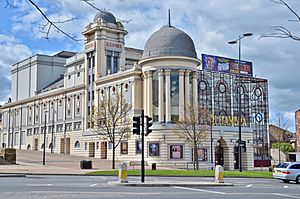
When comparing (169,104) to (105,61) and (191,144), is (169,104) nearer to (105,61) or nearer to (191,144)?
(191,144)

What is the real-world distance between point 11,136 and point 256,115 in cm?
5172

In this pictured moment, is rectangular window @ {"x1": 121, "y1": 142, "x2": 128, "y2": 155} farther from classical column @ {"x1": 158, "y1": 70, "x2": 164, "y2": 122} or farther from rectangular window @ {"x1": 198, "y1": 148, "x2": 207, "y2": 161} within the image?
rectangular window @ {"x1": 198, "y1": 148, "x2": 207, "y2": 161}

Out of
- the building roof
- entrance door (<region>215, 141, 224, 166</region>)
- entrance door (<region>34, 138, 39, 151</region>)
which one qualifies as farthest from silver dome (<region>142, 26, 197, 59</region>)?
entrance door (<region>34, 138, 39, 151</region>)

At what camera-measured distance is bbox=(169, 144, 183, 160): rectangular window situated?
197ft

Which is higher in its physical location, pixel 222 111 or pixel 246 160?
pixel 222 111

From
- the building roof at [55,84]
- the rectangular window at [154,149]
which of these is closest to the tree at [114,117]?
the rectangular window at [154,149]

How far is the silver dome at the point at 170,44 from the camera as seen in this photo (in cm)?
6269

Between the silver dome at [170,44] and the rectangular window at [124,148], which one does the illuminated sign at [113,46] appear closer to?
the silver dome at [170,44]

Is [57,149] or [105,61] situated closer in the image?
[105,61]

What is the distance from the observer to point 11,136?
100500 millimetres

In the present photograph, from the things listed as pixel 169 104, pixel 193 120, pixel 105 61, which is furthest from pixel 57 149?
pixel 193 120

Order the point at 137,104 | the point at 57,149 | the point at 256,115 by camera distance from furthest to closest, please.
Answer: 1. the point at 256,115
2. the point at 57,149
3. the point at 137,104

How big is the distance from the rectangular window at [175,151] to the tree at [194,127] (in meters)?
1.41

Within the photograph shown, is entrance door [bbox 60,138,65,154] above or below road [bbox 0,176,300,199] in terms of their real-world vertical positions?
above
